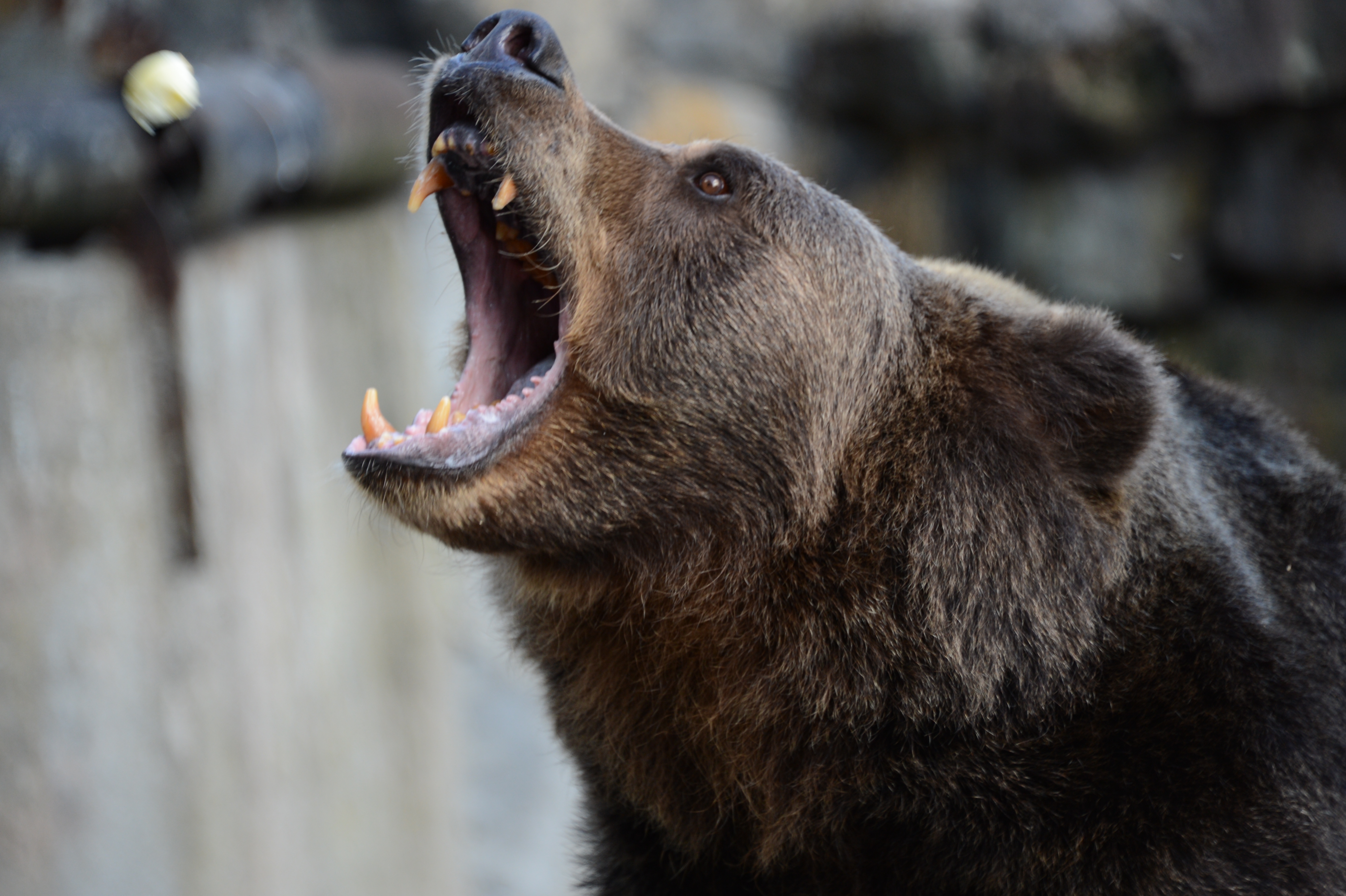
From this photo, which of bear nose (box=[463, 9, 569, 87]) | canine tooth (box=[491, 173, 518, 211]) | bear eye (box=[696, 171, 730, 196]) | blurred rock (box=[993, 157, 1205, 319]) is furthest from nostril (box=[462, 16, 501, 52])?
blurred rock (box=[993, 157, 1205, 319])

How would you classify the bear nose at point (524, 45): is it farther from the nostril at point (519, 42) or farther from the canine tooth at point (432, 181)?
the canine tooth at point (432, 181)

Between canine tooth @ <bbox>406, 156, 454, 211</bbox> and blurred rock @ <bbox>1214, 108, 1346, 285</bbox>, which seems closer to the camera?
canine tooth @ <bbox>406, 156, 454, 211</bbox>

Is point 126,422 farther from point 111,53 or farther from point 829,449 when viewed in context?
point 829,449

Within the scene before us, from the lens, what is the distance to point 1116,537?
225 cm

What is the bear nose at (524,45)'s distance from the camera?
2232 mm

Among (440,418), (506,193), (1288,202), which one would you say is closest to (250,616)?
(440,418)

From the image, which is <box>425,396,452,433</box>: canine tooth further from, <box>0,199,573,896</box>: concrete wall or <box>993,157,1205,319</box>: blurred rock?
<box>993,157,1205,319</box>: blurred rock

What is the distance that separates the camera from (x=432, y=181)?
232 centimetres

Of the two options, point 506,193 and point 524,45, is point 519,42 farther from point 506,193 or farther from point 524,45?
point 506,193

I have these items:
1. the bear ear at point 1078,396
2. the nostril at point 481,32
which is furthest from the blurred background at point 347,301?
the bear ear at point 1078,396

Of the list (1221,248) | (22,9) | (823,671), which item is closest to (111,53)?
(22,9)

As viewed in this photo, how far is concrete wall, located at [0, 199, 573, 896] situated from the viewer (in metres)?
2.85

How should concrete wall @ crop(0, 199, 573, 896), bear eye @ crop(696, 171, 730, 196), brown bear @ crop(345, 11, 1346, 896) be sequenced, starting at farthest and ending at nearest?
concrete wall @ crop(0, 199, 573, 896) < bear eye @ crop(696, 171, 730, 196) < brown bear @ crop(345, 11, 1346, 896)

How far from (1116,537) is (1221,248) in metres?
4.64
